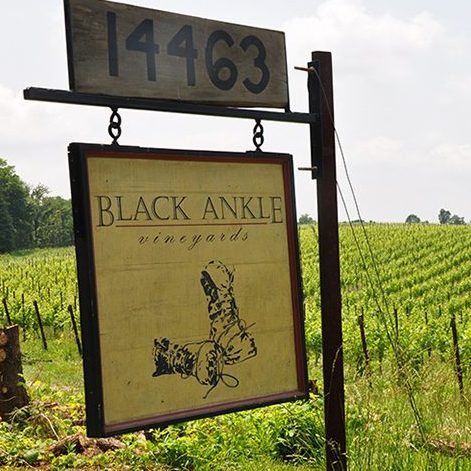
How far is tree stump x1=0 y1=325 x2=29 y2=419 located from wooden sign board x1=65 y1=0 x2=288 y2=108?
15.2ft

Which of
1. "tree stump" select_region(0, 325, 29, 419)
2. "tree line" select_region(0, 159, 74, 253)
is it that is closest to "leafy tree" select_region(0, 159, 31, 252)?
"tree line" select_region(0, 159, 74, 253)

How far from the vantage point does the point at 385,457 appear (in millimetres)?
4555

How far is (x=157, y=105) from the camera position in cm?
369

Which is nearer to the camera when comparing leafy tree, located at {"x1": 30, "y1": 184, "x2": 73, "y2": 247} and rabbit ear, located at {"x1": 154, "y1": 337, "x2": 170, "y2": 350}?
rabbit ear, located at {"x1": 154, "y1": 337, "x2": 170, "y2": 350}

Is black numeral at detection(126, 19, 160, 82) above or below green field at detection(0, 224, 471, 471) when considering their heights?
above

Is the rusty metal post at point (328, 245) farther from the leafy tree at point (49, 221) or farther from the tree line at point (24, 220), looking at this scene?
the leafy tree at point (49, 221)

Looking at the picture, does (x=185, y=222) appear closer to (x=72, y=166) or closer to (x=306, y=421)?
(x=72, y=166)

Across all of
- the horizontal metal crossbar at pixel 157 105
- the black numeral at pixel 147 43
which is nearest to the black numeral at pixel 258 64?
the horizontal metal crossbar at pixel 157 105

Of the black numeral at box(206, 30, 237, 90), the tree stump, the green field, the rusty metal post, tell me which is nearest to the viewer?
→ the black numeral at box(206, 30, 237, 90)

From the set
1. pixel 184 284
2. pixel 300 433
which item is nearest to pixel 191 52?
pixel 184 284

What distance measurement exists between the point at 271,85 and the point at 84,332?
1.68m

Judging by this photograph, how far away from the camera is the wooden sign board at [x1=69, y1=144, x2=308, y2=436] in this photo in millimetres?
3484

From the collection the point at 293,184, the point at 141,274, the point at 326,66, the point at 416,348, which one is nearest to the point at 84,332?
the point at 141,274

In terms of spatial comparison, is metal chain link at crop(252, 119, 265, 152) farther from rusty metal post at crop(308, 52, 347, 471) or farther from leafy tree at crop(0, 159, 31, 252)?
leafy tree at crop(0, 159, 31, 252)
